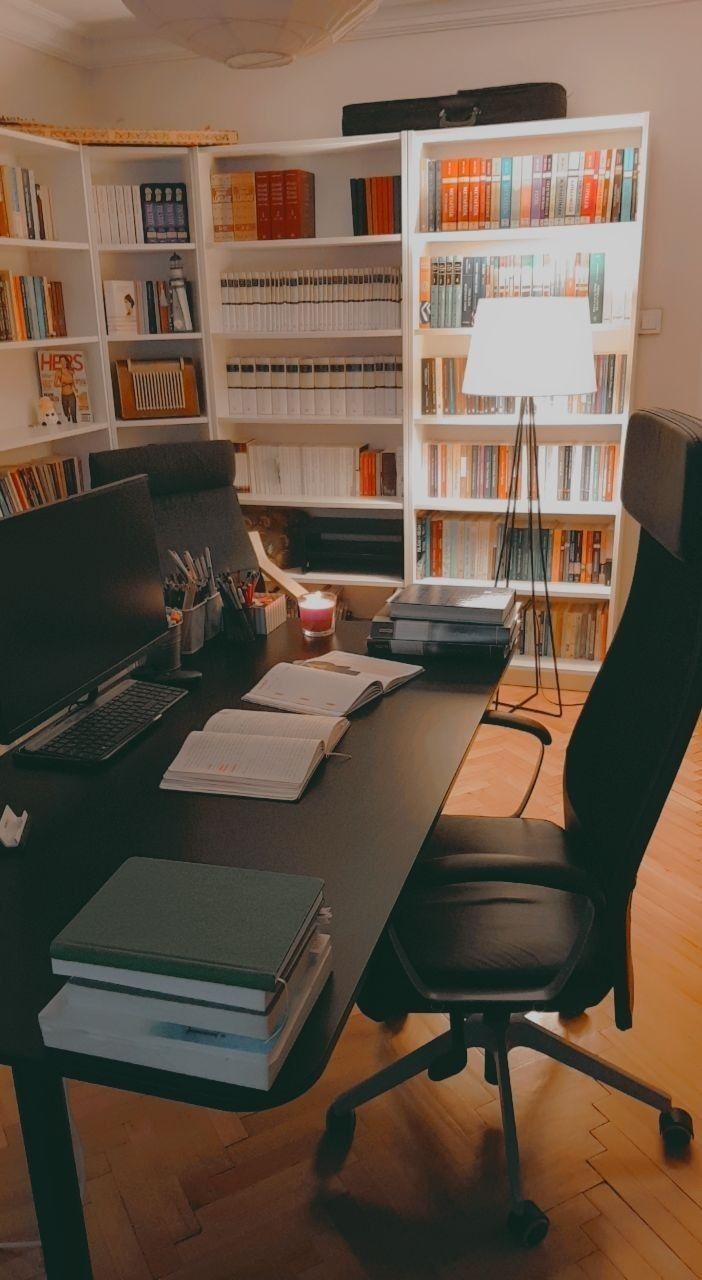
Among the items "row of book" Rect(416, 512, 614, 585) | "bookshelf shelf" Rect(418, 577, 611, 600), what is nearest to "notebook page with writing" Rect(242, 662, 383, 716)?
"bookshelf shelf" Rect(418, 577, 611, 600)

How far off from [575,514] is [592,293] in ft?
2.75

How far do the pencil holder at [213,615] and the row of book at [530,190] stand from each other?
207cm

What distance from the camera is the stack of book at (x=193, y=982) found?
94 centimetres

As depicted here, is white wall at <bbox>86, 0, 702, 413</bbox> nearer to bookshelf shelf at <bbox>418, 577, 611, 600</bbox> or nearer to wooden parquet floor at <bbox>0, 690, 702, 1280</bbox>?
bookshelf shelf at <bbox>418, 577, 611, 600</bbox>

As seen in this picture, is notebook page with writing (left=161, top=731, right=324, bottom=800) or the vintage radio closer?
notebook page with writing (left=161, top=731, right=324, bottom=800)

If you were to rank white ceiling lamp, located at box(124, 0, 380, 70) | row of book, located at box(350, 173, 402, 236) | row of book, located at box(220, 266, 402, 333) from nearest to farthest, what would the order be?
white ceiling lamp, located at box(124, 0, 380, 70)
row of book, located at box(350, 173, 402, 236)
row of book, located at box(220, 266, 402, 333)

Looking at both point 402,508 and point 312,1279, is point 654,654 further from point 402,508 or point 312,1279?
point 402,508

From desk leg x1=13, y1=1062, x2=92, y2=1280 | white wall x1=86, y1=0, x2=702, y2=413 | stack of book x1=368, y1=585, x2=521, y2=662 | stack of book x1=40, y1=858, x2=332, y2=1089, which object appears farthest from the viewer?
white wall x1=86, y1=0, x2=702, y2=413

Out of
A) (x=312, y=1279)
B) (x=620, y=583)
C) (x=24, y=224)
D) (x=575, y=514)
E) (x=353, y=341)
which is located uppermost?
(x=24, y=224)

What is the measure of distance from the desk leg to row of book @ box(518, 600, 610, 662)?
10.00ft

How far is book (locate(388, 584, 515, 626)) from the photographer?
211cm

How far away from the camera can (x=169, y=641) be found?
6.75 feet

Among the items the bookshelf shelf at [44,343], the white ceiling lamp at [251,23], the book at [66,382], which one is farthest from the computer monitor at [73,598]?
the book at [66,382]

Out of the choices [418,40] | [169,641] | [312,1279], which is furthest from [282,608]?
[418,40]
